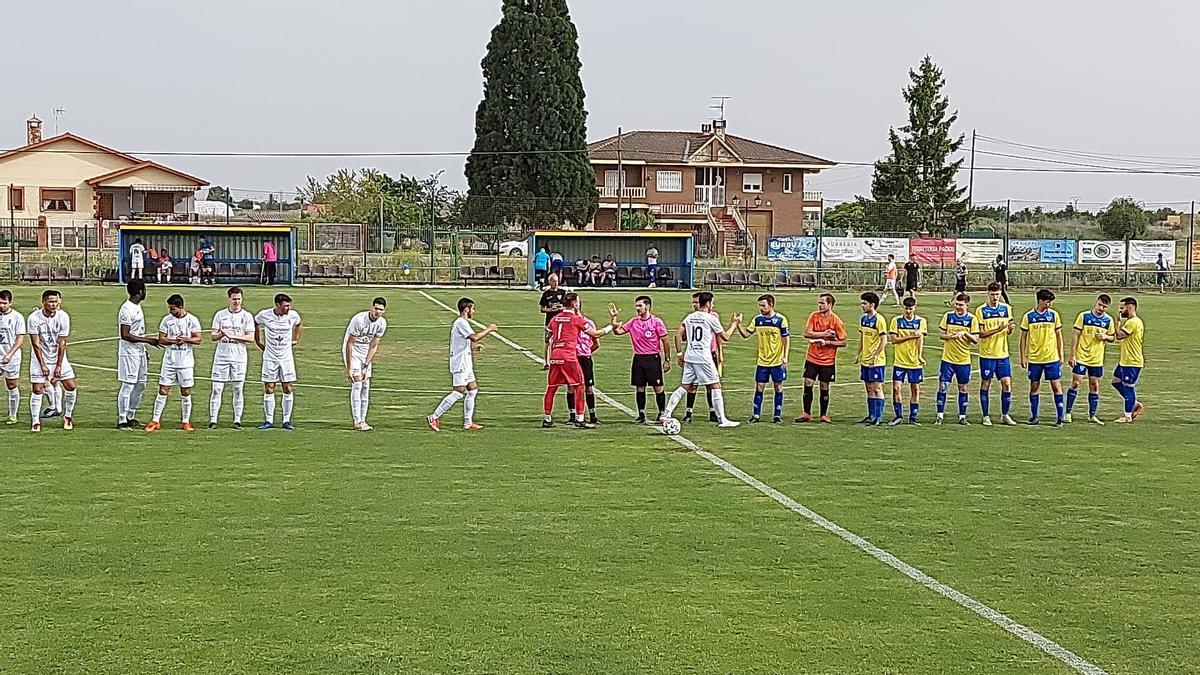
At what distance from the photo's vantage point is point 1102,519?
10922 millimetres

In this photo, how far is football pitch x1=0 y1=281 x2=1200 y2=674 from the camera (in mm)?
7219

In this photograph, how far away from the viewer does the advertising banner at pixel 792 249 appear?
59.6 meters

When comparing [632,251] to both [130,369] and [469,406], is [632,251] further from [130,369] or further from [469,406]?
[130,369]

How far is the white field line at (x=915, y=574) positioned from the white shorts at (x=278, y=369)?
188 inches

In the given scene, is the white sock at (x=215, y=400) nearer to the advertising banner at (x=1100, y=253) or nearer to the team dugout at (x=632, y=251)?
the team dugout at (x=632, y=251)

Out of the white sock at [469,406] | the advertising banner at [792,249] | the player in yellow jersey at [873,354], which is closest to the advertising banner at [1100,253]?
the advertising banner at [792,249]

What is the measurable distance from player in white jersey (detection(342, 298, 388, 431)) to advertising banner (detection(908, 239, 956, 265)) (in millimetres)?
46465

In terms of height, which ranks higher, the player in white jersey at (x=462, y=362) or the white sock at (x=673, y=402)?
the player in white jersey at (x=462, y=362)

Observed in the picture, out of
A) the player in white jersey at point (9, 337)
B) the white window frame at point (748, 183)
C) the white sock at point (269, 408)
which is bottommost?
the white sock at point (269, 408)

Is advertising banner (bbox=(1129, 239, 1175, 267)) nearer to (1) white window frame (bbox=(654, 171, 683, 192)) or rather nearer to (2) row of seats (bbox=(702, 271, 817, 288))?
(2) row of seats (bbox=(702, 271, 817, 288))

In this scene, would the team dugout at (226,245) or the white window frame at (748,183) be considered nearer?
the team dugout at (226,245)

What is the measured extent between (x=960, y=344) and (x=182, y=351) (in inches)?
381

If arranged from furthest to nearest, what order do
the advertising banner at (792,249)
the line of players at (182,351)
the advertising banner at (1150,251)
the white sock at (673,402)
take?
the advertising banner at (792,249) < the advertising banner at (1150,251) < the white sock at (673,402) < the line of players at (182,351)

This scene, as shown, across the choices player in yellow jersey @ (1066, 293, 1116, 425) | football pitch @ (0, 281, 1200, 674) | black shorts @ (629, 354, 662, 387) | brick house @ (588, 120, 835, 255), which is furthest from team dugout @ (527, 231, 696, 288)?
black shorts @ (629, 354, 662, 387)
